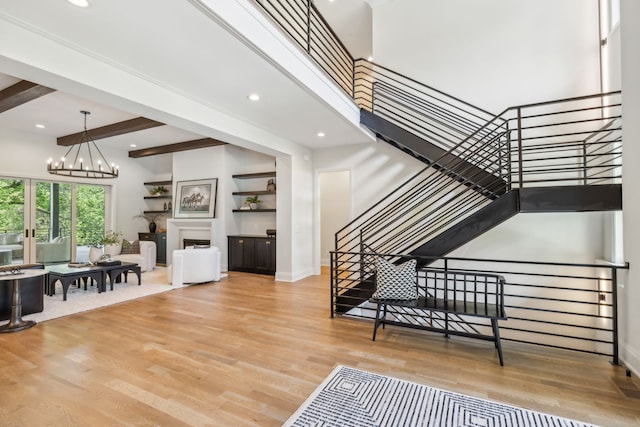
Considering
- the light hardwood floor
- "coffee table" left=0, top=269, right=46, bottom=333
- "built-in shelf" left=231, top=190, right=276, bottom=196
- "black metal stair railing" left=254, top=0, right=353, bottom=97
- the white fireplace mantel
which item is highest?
"black metal stair railing" left=254, top=0, right=353, bottom=97

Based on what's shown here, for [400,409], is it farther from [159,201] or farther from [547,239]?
[159,201]

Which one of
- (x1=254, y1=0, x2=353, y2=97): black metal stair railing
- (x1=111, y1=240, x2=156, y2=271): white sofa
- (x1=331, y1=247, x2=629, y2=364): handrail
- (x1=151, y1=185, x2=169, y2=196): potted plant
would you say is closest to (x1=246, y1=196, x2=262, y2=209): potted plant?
(x1=111, y1=240, x2=156, y2=271): white sofa

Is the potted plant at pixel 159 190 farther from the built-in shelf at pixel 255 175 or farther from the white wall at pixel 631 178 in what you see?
the white wall at pixel 631 178

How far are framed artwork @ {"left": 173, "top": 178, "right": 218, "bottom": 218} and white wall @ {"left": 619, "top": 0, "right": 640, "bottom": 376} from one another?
7069 mm

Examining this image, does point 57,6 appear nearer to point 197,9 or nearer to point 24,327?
point 197,9

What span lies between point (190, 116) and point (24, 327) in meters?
3.18

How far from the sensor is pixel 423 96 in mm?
5598

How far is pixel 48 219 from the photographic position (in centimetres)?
688

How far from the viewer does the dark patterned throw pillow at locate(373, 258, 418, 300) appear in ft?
10.7

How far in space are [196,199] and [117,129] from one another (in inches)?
90.5

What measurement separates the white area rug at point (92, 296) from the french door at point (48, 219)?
173cm

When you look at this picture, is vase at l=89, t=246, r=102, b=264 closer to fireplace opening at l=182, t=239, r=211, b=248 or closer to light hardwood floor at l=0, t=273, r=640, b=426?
fireplace opening at l=182, t=239, r=211, b=248

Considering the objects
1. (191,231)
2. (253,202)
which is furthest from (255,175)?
(191,231)

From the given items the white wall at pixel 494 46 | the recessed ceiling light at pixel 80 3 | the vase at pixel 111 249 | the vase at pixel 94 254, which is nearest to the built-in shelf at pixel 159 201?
the vase at pixel 111 249
